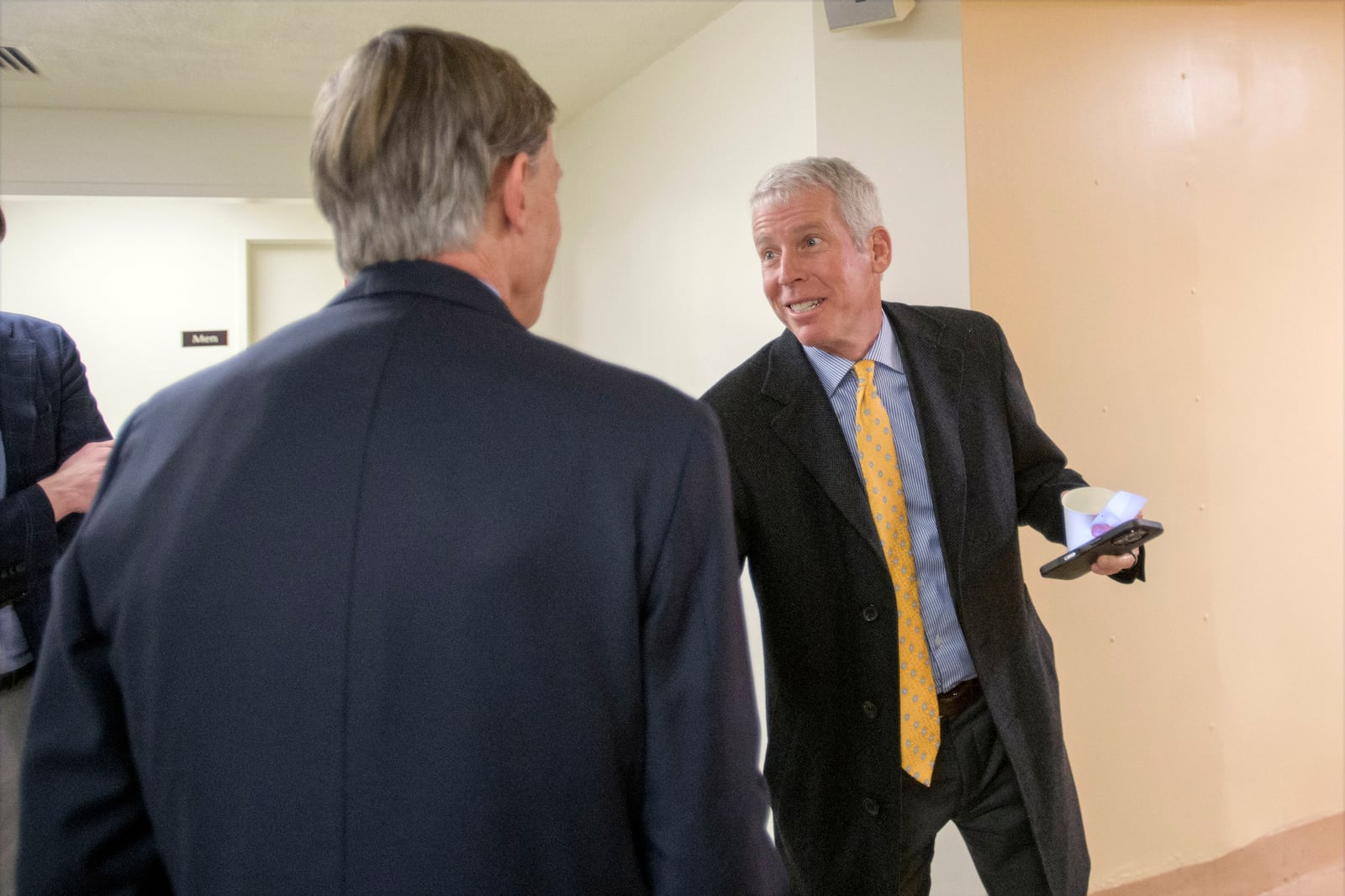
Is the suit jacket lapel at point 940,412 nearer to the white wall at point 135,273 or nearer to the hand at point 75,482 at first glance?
the hand at point 75,482

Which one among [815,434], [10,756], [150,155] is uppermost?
[150,155]

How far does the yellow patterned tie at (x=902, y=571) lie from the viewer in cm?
158

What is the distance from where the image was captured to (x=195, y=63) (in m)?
3.52

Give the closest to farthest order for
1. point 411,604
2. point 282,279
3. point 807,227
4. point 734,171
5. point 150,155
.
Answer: point 411,604 → point 807,227 → point 734,171 → point 150,155 → point 282,279

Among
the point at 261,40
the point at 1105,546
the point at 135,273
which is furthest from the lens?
the point at 135,273

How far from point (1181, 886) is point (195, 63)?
14.1 feet

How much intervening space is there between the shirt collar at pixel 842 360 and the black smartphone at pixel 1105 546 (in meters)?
0.46

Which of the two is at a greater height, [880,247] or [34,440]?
[880,247]

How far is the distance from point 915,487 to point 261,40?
2.90 metres

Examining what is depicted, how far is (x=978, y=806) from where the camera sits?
1.67m

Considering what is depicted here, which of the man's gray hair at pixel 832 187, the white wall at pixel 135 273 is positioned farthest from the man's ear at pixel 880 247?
the white wall at pixel 135 273

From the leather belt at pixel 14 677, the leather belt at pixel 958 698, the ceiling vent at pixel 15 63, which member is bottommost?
the leather belt at pixel 958 698

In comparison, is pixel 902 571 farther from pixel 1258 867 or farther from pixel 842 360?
pixel 1258 867

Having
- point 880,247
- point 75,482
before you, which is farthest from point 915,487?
point 75,482
